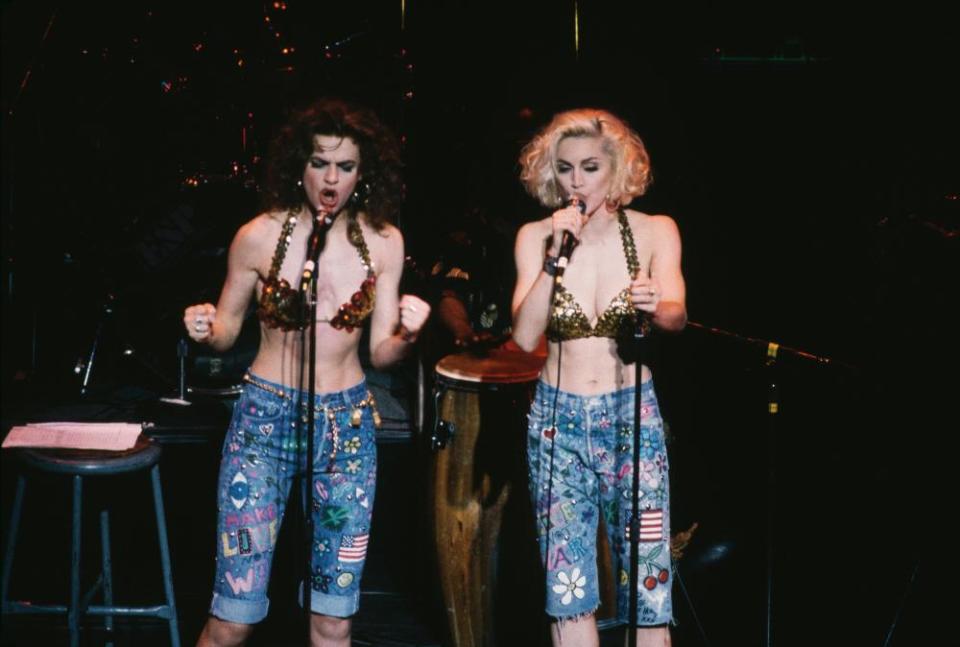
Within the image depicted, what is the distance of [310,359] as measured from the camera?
272cm

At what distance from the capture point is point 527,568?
3.84 meters

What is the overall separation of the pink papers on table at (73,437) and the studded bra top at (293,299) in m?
0.91

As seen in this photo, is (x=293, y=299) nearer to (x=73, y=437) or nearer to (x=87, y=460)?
(x=87, y=460)

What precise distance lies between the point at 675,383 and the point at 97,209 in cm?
394

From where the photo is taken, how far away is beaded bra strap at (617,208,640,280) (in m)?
2.96

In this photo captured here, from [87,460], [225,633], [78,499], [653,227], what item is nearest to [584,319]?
[653,227]

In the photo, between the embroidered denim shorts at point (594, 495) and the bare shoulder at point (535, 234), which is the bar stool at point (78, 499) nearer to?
the embroidered denim shorts at point (594, 495)

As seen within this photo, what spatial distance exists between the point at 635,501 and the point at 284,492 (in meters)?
1.11

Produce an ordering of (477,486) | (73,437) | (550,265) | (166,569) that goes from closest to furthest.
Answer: (550,265), (73,437), (166,569), (477,486)

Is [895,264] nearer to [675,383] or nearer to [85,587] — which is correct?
[675,383]

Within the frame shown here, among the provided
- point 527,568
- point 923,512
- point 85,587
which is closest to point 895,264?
point 923,512

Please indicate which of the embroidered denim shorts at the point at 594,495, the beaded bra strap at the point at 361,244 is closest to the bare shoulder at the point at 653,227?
the embroidered denim shorts at the point at 594,495

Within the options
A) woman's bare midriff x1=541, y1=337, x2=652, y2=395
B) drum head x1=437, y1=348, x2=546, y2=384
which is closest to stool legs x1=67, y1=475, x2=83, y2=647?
drum head x1=437, y1=348, x2=546, y2=384

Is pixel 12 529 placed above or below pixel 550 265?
below
